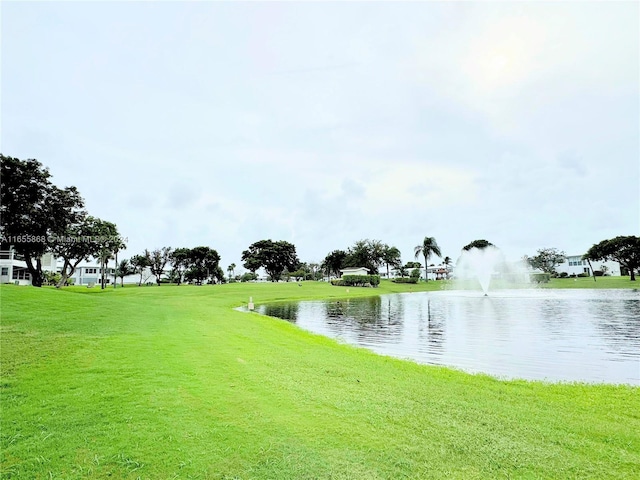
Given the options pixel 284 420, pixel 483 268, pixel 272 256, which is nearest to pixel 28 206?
pixel 284 420

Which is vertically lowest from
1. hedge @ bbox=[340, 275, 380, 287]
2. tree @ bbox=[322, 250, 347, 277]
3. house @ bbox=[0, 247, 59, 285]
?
hedge @ bbox=[340, 275, 380, 287]

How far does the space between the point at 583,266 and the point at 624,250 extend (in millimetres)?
46502

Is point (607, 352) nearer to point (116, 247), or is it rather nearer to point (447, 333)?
point (447, 333)

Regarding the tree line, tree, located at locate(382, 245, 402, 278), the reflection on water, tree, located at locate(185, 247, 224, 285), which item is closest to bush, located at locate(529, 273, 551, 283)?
the tree line

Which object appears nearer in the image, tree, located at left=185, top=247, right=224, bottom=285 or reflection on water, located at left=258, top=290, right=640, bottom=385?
reflection on water, located at left=258, top=290, right=640, bottom=385

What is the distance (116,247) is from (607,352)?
189ft

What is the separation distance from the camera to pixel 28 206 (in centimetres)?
3569

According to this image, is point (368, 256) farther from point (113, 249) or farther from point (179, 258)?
point (113, 249)

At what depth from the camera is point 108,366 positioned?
853 centimetres

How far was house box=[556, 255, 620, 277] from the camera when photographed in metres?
106

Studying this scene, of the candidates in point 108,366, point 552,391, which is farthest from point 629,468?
point 108,366

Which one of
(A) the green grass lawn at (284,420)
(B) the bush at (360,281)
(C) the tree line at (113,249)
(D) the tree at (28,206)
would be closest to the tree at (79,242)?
(C) the tree line at (113,249)

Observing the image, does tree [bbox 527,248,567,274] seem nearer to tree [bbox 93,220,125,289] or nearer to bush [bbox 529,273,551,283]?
bush [bbox 529,273,551,283]

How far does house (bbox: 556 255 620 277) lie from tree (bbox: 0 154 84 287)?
375ft
